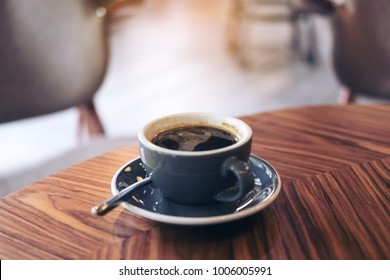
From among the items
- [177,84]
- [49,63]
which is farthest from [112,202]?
[177,84]

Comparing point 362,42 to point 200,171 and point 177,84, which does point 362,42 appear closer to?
point 200,171

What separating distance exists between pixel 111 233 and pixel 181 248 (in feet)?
0.21

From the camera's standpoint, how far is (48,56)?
2.87 feet

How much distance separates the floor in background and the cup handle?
3.00ft

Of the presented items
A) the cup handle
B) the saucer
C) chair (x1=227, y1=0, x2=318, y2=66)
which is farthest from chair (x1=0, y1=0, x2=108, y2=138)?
chair (x1=227, y1=0, x2=318, y2=66)

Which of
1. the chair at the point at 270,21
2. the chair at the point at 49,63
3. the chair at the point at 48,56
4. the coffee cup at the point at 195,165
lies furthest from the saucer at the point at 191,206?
the chair at the point at 270,21

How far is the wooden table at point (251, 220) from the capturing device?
35 centimetres

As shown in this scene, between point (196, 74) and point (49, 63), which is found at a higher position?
point (49, 63)

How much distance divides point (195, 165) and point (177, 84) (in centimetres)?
200

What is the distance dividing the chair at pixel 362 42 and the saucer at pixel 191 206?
0.89m

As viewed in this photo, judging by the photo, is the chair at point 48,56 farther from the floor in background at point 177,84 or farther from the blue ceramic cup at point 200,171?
the blue ceramic cup at point 200,171

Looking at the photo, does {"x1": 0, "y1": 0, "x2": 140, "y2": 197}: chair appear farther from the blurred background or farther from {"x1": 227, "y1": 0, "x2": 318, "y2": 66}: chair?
{"x1": 227, "y1": 0, "x2": 318, "y2": 66}: chair
